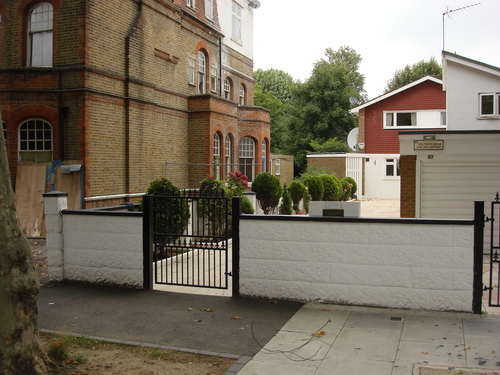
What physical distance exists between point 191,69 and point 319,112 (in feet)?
93.9

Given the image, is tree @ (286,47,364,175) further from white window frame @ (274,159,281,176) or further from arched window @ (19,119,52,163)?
arched window @ (19,119,52,163)

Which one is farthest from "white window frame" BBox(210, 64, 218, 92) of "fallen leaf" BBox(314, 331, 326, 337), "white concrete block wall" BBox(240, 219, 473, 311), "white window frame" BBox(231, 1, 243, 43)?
"fallen leaf" BBox(314, 331, 326, 337)

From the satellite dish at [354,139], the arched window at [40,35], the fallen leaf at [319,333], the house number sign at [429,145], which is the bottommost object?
the fallen leaf at [319,333]

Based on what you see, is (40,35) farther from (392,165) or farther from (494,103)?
(392,165)

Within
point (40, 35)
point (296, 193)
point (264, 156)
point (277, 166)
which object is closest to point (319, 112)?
point (277, 166)

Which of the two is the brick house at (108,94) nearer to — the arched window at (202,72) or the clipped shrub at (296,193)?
the arched window at (202,72)

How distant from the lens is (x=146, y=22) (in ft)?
65.8

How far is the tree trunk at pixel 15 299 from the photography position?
15.9 ft

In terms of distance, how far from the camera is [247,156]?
95.8ft

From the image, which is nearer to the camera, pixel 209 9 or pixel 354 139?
pixel 209 9

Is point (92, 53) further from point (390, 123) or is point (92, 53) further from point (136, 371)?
point (390, 123)

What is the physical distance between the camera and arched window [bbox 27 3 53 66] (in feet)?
56.4

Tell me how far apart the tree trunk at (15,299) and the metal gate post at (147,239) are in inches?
140

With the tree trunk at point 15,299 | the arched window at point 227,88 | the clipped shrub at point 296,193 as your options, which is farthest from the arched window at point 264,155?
the tree trunk at point 15,299
